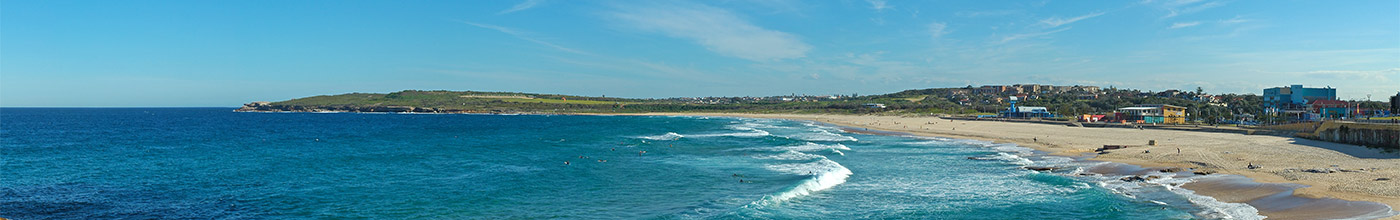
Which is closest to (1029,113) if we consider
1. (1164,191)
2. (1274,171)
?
(1274,171)

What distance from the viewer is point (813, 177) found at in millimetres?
27578

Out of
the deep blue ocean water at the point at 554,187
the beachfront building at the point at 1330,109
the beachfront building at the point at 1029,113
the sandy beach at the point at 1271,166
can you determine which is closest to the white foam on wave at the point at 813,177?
the deep blue ocean water at the point at 554,187

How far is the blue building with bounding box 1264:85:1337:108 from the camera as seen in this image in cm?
7331

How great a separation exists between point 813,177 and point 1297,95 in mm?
74471

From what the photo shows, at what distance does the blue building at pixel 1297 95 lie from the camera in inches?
2886

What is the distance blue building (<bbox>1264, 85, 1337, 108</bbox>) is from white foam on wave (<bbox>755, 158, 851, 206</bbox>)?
67.4 metres

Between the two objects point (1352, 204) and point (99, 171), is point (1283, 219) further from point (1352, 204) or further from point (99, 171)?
point (99, 171)

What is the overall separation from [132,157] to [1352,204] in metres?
51.1

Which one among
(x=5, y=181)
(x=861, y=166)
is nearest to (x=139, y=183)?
(x=5, y=181)

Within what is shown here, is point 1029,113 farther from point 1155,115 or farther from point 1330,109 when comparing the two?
point 1330,109

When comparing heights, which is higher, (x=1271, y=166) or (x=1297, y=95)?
(x=1297, y=95)

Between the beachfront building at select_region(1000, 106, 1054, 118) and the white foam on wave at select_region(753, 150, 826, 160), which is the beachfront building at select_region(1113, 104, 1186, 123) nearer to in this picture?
the beachfront building at select_region(1000, 106, 1054, 118)

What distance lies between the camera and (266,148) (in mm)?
46562

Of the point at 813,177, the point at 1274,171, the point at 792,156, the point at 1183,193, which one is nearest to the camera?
the point at 1183,193
